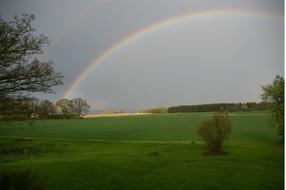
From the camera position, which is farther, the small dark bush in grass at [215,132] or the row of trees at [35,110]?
the small dark bush in grass at [215,132]

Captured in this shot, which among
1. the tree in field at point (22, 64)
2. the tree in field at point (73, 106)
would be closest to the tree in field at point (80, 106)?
the tree in field at point (73, 106)

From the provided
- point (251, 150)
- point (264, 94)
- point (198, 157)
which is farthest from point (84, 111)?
point (264, 94)

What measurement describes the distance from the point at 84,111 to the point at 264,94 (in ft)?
44.0

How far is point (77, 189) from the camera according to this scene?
341 inches

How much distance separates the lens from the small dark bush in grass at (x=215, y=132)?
1609 centimetres

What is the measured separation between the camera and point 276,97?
72.2 feet

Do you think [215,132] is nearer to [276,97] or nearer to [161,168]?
[161,168]

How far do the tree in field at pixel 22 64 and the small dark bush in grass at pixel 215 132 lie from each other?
29.0 ft

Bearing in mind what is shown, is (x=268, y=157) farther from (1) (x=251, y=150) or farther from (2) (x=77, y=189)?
(2) (x=77, y=189)

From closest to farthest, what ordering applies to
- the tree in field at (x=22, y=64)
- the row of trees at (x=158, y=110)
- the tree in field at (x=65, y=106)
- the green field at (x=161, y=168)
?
the tree in field at (x=22, y=64) < the green field at (x=161, y=168) < the tree in field at (x=65, y=106) < the row of trees at (x=158, y=110)

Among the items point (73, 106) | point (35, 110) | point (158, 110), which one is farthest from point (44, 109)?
point (158, 110)

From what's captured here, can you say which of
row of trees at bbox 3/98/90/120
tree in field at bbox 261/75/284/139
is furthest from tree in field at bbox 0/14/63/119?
tree in field at bbox 261/75/284/139

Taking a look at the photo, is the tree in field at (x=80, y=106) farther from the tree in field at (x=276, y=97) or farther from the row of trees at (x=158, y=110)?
the row of trees at (x=158, y=110)

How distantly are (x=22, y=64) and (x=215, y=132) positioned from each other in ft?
33.8
